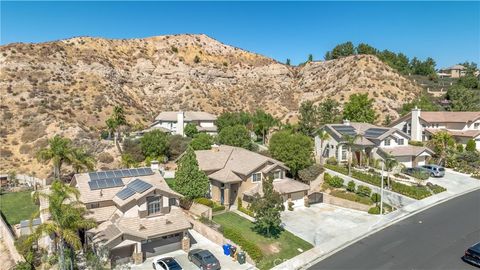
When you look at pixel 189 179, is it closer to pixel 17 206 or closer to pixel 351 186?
pixel 351 186

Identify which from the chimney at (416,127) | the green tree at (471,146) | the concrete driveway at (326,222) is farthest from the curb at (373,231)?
the chimney at (416,127)

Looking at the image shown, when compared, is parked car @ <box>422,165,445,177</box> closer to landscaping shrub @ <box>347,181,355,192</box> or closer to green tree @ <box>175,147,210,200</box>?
landscaping shrub @ <box>347,181,355,192</box>

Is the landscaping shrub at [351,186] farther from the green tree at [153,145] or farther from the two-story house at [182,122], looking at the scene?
the two-story house at [182,122]

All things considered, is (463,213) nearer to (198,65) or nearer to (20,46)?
(198,65)

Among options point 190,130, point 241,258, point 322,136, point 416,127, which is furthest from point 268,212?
point 190,130

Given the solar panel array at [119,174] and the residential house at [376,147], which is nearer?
the solar panel array at [119,174]

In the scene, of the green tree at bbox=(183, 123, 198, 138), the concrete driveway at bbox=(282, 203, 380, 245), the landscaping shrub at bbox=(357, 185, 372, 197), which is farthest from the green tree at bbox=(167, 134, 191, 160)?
the landscaping shrub at bbox=(357, 185, 372, 197)

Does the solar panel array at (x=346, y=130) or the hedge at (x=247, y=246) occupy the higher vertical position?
the solar panel array at (x=346, y=130)
